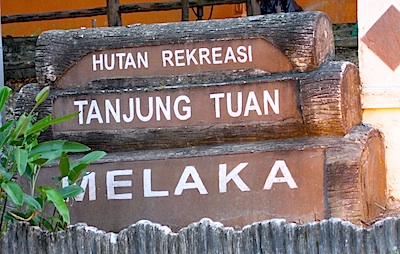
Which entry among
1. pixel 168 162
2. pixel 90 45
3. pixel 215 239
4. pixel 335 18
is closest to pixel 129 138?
pixel 168 162

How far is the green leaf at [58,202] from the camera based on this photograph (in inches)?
109

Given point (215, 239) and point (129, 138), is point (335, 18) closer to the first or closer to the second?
point (129, 138)

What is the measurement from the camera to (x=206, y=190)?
144 inches

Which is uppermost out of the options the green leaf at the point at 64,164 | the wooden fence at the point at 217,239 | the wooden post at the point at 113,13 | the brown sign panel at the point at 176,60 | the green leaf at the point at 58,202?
the wooden post at the point at 113,13

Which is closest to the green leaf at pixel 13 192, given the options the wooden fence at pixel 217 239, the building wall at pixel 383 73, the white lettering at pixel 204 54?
the wooden fence at pixel 217 239

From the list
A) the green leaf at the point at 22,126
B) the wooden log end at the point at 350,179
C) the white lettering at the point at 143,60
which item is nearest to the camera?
the green leaf at the point at 22,126

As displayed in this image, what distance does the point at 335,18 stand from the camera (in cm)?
795

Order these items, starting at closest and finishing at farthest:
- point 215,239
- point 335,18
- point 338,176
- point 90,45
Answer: point 215,239, point 338,176, point 90,45, point 335,18

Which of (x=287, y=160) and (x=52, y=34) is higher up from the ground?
(x=52, y=34)

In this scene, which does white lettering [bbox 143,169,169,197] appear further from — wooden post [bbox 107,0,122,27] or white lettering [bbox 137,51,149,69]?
wooden post [bbox 107,0,122,27]

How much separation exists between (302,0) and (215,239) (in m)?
5.74

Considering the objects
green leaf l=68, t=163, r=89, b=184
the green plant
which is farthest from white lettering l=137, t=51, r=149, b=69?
green leaf l=68, t=163, r=89, b=184

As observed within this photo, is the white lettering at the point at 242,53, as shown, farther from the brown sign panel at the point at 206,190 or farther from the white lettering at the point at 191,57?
the brown sign panel at the point at 206,190

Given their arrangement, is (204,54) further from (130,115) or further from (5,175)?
(5,175)
